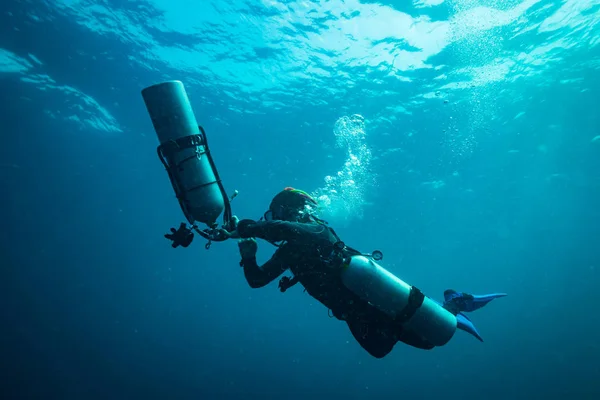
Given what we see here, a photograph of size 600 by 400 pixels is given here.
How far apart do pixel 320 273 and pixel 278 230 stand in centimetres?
85

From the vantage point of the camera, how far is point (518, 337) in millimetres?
51906

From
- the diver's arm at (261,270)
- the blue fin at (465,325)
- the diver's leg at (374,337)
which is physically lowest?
the blue fin at (465,325)

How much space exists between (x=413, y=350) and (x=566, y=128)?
39794mm

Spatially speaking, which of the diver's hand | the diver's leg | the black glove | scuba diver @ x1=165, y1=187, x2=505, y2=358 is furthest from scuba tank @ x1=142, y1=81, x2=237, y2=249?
the diver's leg

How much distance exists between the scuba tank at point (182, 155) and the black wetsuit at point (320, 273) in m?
0.49

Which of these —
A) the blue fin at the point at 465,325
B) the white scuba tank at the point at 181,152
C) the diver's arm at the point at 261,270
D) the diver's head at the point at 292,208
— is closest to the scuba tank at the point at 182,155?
the white scuba tank at the point at 181,152

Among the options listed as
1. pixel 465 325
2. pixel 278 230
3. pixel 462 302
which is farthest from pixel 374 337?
pixel 462 302

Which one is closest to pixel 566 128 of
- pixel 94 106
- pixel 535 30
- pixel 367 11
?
pixel 535 30

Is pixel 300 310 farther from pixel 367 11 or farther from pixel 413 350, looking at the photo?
pixel 367 11

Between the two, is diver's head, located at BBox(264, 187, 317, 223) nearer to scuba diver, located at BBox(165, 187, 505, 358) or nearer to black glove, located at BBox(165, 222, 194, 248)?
scuba diver, located at BBox(165, 187, 505, 358)

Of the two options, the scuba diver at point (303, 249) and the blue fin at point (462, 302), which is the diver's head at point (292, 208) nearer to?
the scuba diver at point (303, 249)

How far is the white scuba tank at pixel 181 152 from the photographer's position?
152 inches

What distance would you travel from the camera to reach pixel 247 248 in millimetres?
4461

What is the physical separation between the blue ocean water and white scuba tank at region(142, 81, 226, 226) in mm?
11552
